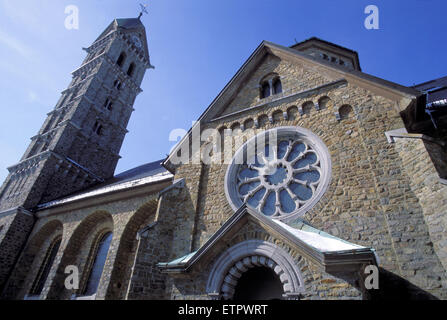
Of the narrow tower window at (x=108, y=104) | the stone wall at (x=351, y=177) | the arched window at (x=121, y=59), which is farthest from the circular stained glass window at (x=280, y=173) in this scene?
the arched window at (x=121, y=59)

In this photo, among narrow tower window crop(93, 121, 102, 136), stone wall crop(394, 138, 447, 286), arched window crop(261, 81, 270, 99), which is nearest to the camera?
stone wall crop(394, 138, 447, 286)

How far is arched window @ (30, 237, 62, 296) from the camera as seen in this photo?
1412 cm

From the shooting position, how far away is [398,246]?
5.46m

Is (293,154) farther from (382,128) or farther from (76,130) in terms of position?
(76,130)

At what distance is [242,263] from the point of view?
18.7 ft

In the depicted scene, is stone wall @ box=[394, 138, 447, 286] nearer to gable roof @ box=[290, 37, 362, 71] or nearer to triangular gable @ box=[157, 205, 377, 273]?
triangular gable @ box=[157, 205, 377, 273]

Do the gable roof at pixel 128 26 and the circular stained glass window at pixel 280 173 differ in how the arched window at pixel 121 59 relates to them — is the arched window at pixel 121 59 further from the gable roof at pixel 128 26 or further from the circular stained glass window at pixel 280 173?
the circular stained glass window at pixel 280 173

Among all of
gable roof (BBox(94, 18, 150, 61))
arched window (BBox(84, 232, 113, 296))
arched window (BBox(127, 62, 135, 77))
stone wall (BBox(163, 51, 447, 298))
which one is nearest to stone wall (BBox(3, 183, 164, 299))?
arched window (BBox(84, 232, 113, 296))

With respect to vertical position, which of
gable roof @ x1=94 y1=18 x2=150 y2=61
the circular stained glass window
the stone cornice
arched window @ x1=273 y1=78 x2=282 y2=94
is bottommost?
the circular stained glass window

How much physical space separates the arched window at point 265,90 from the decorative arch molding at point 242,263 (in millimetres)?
6557

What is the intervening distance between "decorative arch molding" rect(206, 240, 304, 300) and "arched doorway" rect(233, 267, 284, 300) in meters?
1.32

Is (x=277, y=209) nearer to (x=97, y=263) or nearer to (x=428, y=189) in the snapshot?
(x=428, y=189)

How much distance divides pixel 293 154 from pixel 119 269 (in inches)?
331
